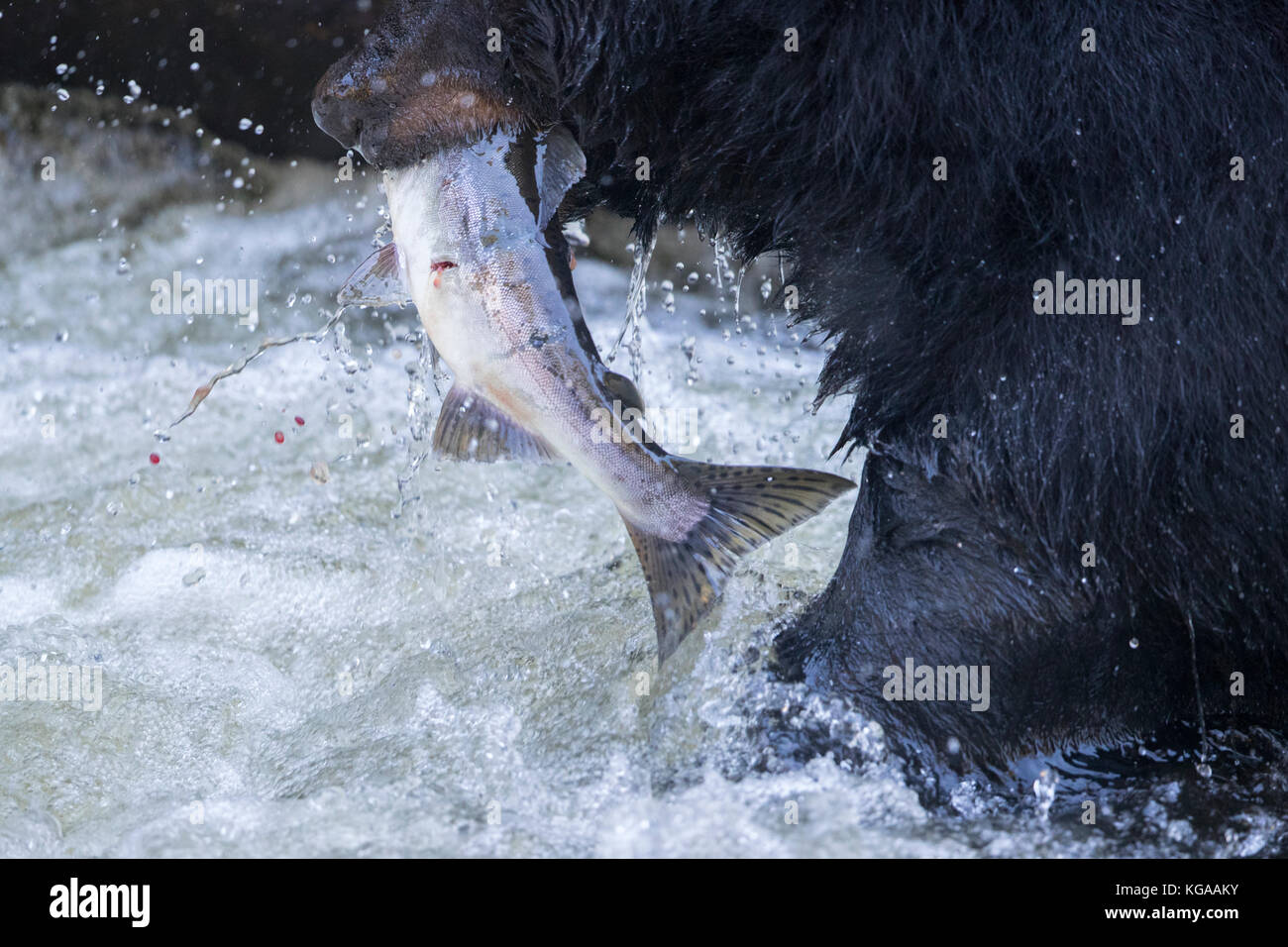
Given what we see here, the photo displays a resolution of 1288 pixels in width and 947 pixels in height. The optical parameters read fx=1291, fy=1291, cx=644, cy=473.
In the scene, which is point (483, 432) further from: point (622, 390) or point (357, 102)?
point (357, 102)

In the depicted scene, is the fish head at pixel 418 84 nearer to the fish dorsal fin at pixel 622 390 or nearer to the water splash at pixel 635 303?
the fish dorsal fin at pixel 622 390

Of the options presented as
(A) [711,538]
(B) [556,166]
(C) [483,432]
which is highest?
(B) [556,166]

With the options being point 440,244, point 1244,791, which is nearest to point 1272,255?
point 1244,791

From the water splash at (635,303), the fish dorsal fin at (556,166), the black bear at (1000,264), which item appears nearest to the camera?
the black bear at (1000,264)

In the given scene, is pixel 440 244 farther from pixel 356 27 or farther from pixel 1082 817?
pixel 356 27

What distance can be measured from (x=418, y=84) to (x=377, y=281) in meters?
0.31

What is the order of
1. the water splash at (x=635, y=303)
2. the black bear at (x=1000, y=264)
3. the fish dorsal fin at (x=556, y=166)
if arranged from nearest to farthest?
the black bear at (x=1000, y=264) < the fish dorsal fin at (x=556, y=166) < the water splash at (x=635, y=303)

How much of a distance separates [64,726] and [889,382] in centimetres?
169

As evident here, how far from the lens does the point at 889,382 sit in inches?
81.4

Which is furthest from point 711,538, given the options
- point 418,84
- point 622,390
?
point 418,84

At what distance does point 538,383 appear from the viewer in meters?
1.92

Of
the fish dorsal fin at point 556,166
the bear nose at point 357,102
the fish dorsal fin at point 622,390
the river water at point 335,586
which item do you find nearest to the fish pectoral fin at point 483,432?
the fish dorsal fin at point 622,390

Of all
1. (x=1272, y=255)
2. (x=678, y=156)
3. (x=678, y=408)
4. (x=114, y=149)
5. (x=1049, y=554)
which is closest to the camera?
(x=1272, y=255)

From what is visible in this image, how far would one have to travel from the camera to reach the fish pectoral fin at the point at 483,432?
6.48 feet
